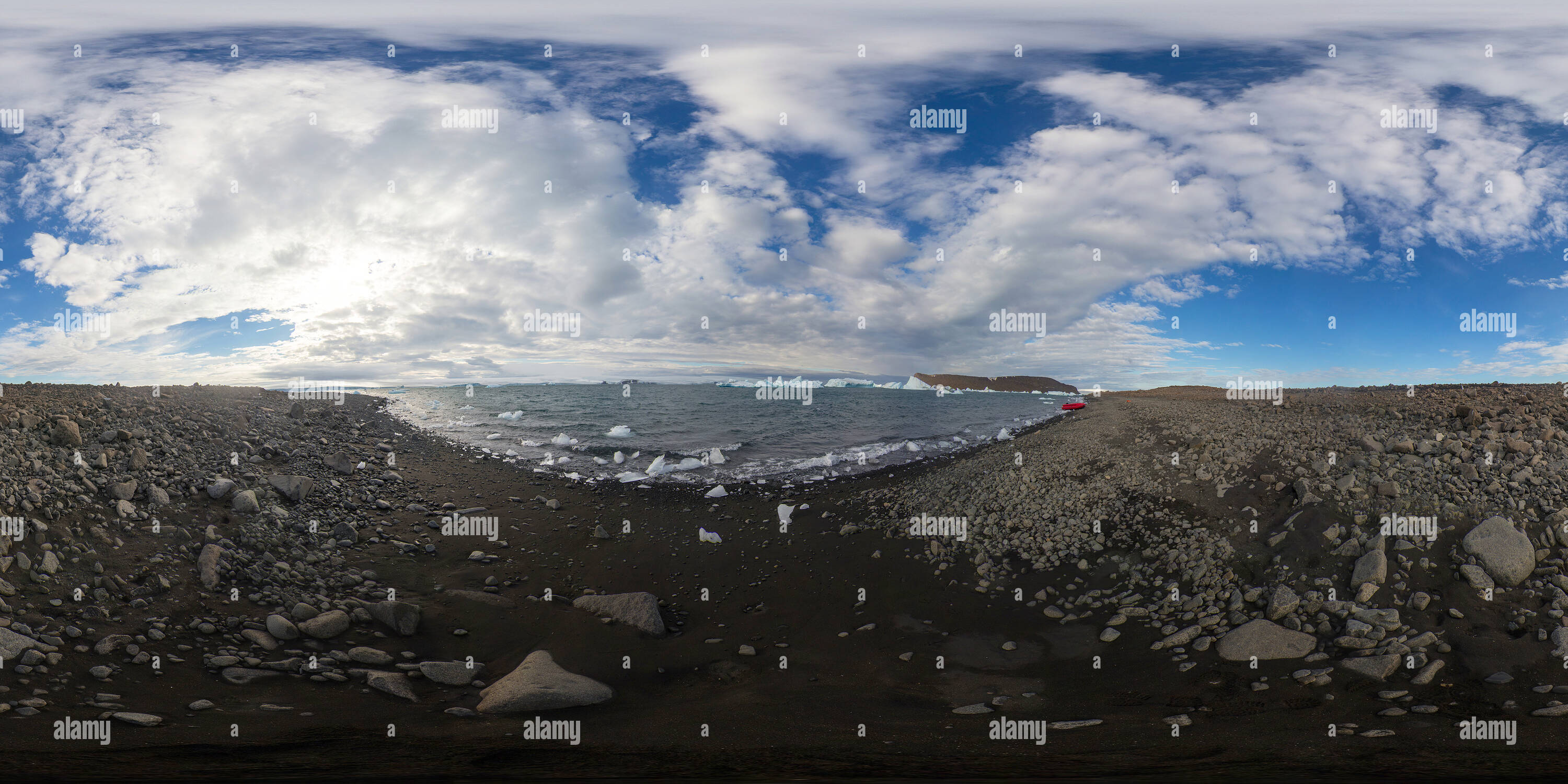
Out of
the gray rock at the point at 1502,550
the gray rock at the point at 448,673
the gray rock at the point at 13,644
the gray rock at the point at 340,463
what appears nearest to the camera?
the gray rock at the point at 13,644

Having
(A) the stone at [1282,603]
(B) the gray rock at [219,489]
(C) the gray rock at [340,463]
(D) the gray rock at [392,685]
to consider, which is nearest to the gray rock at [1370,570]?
(A) the stone at [1282,603]

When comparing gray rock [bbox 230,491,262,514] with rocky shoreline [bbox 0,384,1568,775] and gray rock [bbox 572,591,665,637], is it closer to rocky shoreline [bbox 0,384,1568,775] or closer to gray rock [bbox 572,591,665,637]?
rocky shoreline [bbox 0,384,1568,775]

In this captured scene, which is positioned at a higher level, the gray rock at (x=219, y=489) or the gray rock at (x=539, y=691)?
the gray rock at (x=219, y=489)

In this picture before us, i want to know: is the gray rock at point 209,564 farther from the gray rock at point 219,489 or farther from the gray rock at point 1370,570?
the gray rock at point 1370,570

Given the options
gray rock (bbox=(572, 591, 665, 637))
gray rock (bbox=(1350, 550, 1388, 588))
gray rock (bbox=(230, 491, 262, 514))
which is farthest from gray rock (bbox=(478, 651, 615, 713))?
gray rock (bbox=(1350, 550, 1388, 588))

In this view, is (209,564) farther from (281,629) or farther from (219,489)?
(219,489)
